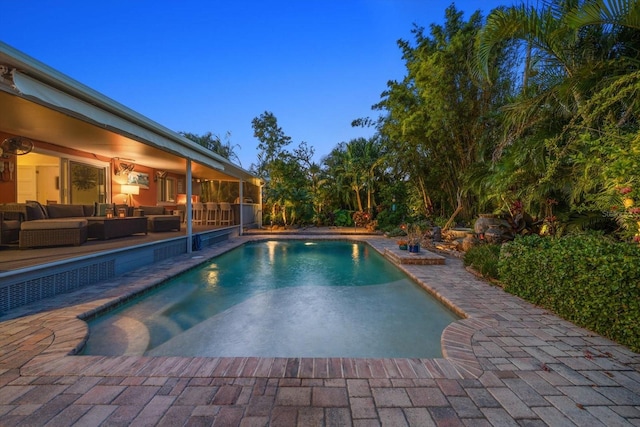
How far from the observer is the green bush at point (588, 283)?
2.84 meters

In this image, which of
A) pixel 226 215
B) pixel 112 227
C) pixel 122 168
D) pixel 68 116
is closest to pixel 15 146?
pixel 112 227

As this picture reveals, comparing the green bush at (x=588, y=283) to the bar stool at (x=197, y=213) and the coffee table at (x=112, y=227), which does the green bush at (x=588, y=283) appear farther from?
the bar stool at (x=197, y=213)

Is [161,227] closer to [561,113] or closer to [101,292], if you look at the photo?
[101,292]

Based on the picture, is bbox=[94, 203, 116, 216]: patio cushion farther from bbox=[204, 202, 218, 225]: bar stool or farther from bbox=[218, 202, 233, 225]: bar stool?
bbox=[218, 202, 233, 225]: bar stool

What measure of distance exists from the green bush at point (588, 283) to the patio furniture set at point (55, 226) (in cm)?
805

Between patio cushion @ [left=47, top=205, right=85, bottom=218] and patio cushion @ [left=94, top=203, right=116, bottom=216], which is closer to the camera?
patio cushion @ [left=47, top=205, right=85, bottom=218]

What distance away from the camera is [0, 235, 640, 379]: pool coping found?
241 cm

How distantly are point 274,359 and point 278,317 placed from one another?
5.32 ft

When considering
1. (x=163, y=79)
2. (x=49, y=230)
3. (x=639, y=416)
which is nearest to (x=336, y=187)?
(x=163, y=79)

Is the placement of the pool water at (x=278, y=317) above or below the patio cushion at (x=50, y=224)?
below

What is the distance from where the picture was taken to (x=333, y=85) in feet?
67.3

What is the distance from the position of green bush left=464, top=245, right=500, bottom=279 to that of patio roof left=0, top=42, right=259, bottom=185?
21.9 ft

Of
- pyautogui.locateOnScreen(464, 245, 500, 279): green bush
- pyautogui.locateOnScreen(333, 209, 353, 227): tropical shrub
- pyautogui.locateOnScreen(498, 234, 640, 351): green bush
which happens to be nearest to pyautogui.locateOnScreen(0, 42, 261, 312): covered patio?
pyautogui.locateOnScreen(498, 234, 640, 351): green bush

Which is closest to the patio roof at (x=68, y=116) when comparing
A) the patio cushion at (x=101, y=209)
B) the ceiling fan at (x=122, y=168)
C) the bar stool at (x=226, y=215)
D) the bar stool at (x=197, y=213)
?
the ceiling fan at (x=122, y=168)
